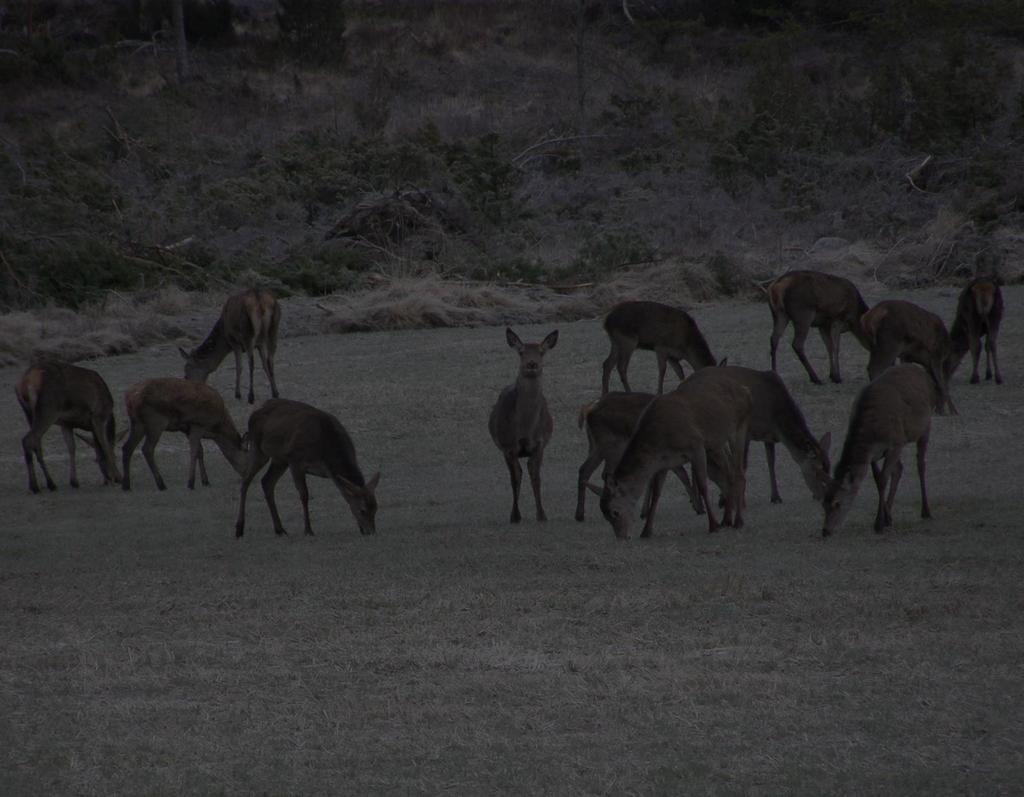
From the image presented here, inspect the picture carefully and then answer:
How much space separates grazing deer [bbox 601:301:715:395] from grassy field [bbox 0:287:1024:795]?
420cm

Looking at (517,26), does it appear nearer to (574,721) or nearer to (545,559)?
(545,559)

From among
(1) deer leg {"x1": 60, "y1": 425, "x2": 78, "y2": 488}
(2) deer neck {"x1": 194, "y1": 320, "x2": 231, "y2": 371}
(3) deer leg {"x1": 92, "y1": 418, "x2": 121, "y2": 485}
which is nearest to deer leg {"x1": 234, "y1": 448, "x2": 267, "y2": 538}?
(3) deer leg {"x1": 92, "y1": 418, "x2": 121, "y2": 485}

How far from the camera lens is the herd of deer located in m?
10.8

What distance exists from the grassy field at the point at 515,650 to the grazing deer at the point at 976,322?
4.43 m

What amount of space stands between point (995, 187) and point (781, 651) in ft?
88.0

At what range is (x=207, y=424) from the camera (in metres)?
14.6

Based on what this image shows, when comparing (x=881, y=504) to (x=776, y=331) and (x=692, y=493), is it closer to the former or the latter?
(x=692, y=493)

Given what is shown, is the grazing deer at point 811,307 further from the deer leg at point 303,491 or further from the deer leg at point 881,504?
the deer leg at point 303,491

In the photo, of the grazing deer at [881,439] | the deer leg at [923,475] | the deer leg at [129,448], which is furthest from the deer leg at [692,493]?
the deer leg at [129,448]

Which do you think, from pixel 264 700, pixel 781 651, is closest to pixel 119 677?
pixel 264 700

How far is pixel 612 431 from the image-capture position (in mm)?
12297

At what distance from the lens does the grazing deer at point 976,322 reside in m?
17.5

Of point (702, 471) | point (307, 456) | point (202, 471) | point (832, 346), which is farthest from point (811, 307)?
point (307, 456)

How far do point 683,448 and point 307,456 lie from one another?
3.01 meters
